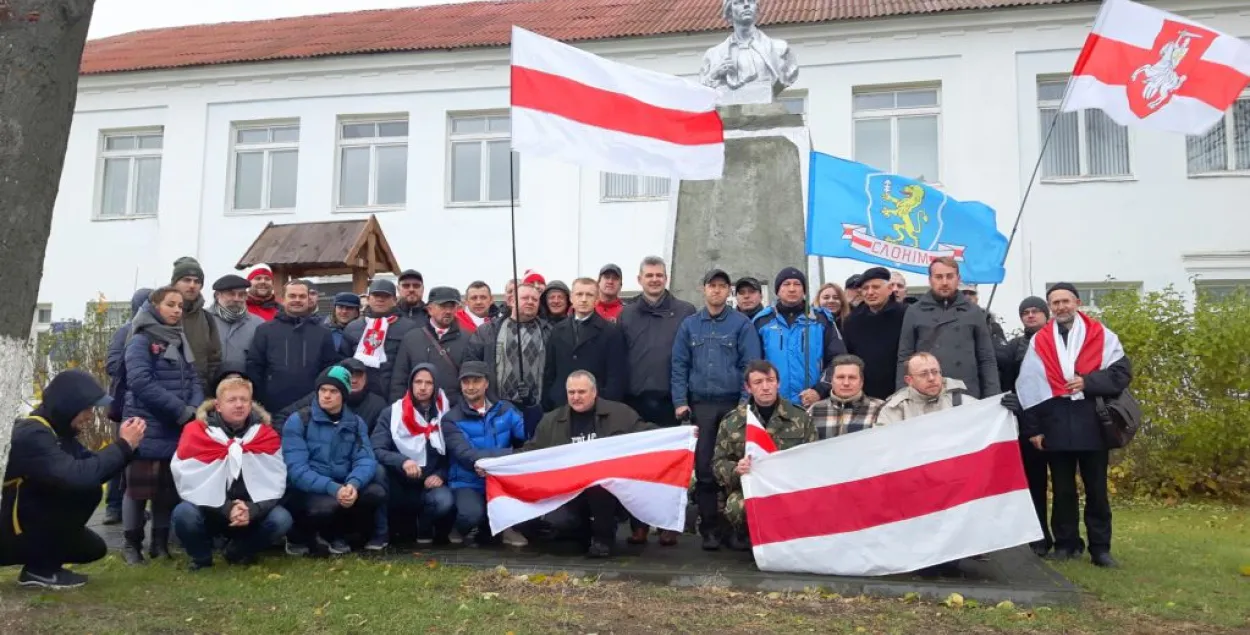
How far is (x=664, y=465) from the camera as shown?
19.4 ft

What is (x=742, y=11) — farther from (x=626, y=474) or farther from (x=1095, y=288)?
(x=1095, y=288)

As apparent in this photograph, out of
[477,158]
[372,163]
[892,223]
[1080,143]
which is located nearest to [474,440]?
[892,223]

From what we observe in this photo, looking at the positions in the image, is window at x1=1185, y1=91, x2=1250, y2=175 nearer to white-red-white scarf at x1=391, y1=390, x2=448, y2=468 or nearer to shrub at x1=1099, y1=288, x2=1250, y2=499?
shrub at x1=1099, y1=288, x2=1250, y2=499

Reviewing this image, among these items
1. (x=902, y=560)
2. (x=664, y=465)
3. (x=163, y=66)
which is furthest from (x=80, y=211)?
(x=902, y=560)

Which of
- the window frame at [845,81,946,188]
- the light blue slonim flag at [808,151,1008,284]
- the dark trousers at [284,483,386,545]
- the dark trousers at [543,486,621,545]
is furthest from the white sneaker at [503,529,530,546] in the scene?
the window frame at [845,81,946,188]

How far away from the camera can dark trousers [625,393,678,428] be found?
662cm

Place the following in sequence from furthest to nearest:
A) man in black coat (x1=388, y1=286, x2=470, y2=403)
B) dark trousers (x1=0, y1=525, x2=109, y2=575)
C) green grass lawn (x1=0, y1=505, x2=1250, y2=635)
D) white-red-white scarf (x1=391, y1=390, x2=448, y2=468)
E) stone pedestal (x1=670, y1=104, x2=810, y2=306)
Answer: stone pedestal (x1=670, y1=104, x2=810, y2=306), man in black coat (x1=388, y1=286, x2=470, y2=403), white-red-white scarf (x1=391, y1=390, x2=448, y2=468), dark trousers (x1=0, y1=525, x2=109, y2=575), green grass lawn (x1=0, y1=505, x2=1250, y2=635)

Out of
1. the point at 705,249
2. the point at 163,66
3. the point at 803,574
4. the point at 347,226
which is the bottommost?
the point at 803,574

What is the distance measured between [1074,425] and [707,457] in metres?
2.33

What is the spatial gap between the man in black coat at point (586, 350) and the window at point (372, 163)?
12674 millimetres

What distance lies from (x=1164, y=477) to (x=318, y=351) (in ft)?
27.9

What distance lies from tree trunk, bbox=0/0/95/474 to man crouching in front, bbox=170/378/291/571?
1483 millimetres

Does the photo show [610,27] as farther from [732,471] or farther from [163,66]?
[732,471]

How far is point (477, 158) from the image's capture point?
724 inches
